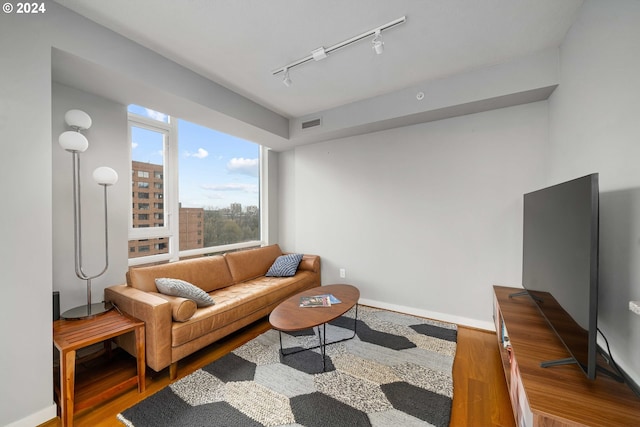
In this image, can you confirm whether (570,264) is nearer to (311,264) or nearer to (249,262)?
(311,264)

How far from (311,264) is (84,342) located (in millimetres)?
2507

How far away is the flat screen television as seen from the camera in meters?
1.07

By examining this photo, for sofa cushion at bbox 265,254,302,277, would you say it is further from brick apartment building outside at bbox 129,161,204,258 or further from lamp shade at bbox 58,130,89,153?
lamp shade at bbox 58,130,89,153

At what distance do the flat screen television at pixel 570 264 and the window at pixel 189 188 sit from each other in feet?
11.3

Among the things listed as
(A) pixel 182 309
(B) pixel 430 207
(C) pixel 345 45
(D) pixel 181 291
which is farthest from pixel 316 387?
(C) pixel 345 45

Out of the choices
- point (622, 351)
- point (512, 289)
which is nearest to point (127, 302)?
point (622, 351)

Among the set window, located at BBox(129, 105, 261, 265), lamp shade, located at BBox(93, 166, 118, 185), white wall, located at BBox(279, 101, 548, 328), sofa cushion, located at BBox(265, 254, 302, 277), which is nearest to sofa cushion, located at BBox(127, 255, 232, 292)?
window, located at BBox(129, 105, 261, 265)

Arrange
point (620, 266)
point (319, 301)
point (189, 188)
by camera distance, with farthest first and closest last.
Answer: point (189, 188)
point (319, 301)
point (620, 266)

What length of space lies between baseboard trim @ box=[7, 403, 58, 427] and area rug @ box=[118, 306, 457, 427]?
0.43 m

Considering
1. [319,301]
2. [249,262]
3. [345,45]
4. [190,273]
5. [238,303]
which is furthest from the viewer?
[249,262]

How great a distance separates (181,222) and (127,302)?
1302 mm

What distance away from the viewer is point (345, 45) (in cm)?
204

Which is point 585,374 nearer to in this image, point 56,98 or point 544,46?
point 544,46

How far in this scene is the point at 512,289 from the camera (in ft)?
7.84
